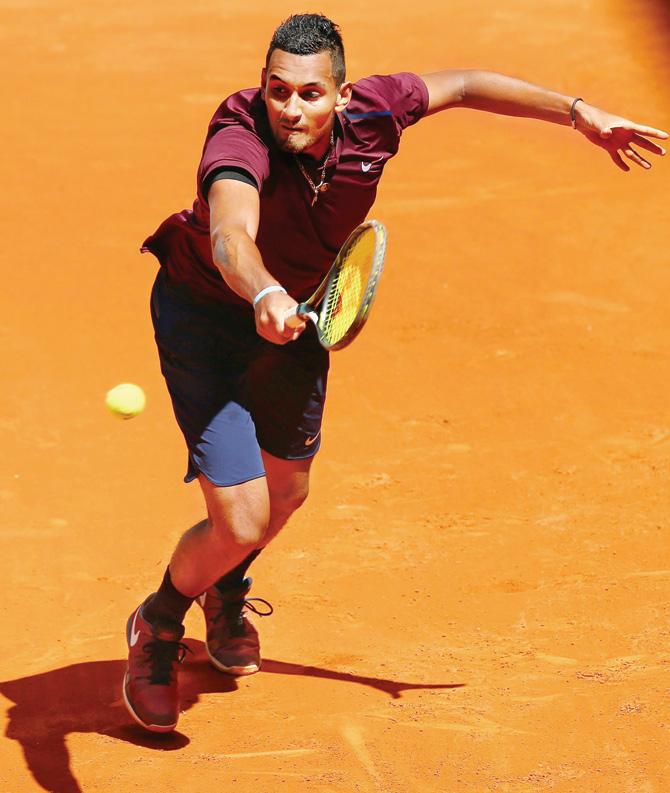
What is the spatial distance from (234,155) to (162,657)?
1876 millimetres

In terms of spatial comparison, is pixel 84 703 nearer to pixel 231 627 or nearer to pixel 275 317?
pixel 231 627

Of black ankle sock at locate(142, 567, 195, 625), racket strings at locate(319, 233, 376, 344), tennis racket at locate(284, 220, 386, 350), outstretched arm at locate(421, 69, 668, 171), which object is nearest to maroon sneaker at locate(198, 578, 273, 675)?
black ankle sock at locate(142, 567, 195, 625)

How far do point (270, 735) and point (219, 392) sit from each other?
3.99 ft

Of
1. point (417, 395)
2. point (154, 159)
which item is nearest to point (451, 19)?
point (154, 159)

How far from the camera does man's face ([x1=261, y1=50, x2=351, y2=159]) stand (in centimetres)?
395

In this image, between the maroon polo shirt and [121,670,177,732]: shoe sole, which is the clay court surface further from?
the maroon polo shirt

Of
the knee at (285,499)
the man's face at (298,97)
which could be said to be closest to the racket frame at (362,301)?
the man's face at (298,97)

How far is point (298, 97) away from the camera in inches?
156

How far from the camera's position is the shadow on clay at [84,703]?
4.34 m

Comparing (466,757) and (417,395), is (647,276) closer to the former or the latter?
(417,395)

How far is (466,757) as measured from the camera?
13.7ft

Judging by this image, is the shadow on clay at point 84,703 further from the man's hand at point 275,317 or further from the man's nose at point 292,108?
Answer: the man's nose at point 292,108

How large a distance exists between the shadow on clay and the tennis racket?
5.43 feet

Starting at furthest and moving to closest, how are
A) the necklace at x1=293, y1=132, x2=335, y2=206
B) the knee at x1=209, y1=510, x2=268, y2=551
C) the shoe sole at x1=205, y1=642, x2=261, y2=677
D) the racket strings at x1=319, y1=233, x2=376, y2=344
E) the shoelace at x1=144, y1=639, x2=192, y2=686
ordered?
1. the shoe sole at x1=205, y1=642, x2=261, y2=677
2. the shoelace at x1=144, y1=639, x2=192, y2=686
3. the knee at x1=209, y1=510, x2=268, y2=551
4. the necklace at x1=293, y1=132, x2=335, y2=206
5. the racket strings at x1=319, y1=233, x2=376, y2=344
